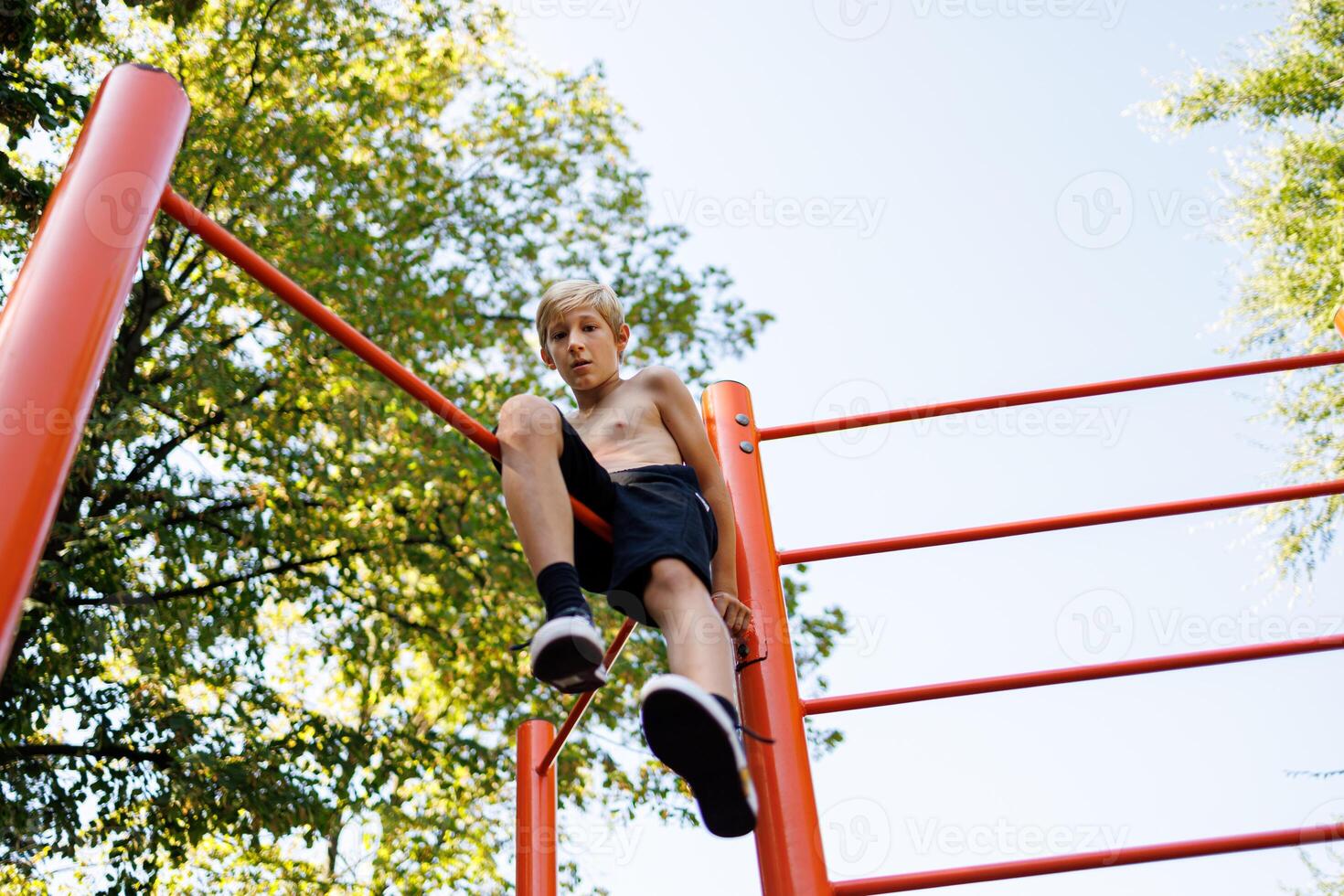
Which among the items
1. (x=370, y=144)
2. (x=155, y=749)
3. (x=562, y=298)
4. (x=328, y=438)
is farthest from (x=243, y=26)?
(x=562, y=298)

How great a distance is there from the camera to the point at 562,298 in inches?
86.9

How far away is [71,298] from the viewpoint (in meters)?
1.12

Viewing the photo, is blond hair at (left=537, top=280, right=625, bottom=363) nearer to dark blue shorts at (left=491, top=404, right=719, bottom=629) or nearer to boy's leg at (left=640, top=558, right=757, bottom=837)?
dark blue shorts at (left=491, top=404, right=719, bottom=629)

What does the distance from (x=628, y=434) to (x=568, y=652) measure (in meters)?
0.65

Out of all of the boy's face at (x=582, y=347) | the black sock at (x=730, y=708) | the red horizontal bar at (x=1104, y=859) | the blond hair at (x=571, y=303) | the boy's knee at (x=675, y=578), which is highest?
the blond hair at (x=571, y=303)

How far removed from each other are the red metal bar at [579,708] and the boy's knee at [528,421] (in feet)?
1.19

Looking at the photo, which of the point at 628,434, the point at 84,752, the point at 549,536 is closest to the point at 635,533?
the point at 549,536

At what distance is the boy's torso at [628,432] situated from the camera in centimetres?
204

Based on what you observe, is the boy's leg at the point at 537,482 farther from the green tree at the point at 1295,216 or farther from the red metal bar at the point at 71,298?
the green tree at the point at 1295,216

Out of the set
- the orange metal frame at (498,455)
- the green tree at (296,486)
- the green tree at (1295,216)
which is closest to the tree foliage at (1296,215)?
the green tree at (1295,216)

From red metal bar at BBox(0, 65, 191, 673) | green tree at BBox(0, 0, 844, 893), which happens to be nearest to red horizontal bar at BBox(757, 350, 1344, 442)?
red metal bar at BBox(0, 65, 191, 673)

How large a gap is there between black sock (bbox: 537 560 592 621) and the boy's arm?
1.31ft

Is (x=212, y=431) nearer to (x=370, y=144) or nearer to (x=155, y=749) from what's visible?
(x=155, y=749)

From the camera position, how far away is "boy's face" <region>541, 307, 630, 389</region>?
219 centimetres
